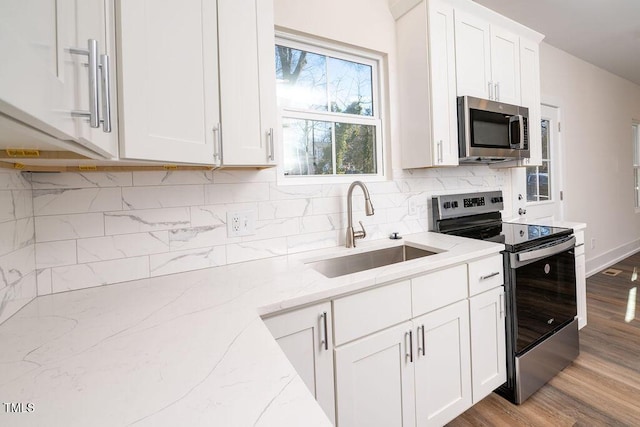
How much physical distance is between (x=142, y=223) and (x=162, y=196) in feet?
0.48

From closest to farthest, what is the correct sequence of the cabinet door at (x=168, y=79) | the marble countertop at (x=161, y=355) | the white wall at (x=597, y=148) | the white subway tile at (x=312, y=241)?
the marble countertop at (x=161, y=355)
the cabinet door at (x=168, y=79)
the white subway tile at (x=312, y=241)
the white wall at (x=597, y=148)

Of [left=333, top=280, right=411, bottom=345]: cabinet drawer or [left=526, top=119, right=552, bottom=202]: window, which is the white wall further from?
[left=333, top=280, right=411, bottom=345]: cabinet drawer

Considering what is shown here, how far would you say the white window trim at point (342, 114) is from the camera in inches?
67.2

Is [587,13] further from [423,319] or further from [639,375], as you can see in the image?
[423,319]

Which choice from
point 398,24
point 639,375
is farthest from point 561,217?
point 398,24

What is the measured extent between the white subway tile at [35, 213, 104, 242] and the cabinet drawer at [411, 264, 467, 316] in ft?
4.51

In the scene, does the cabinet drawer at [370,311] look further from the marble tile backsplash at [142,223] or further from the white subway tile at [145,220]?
the white subway tile at [145,220]

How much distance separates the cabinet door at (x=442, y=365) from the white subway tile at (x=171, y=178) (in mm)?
1222

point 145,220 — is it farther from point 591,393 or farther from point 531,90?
point 531,90

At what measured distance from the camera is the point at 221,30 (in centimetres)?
115

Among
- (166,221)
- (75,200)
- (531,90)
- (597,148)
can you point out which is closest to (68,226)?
(75,200)

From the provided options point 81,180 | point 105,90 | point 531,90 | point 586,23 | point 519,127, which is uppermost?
point 586,23

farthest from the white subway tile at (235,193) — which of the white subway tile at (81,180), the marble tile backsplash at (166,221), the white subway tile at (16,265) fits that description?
the white subway tile at (16,265)

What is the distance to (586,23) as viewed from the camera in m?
2.79
